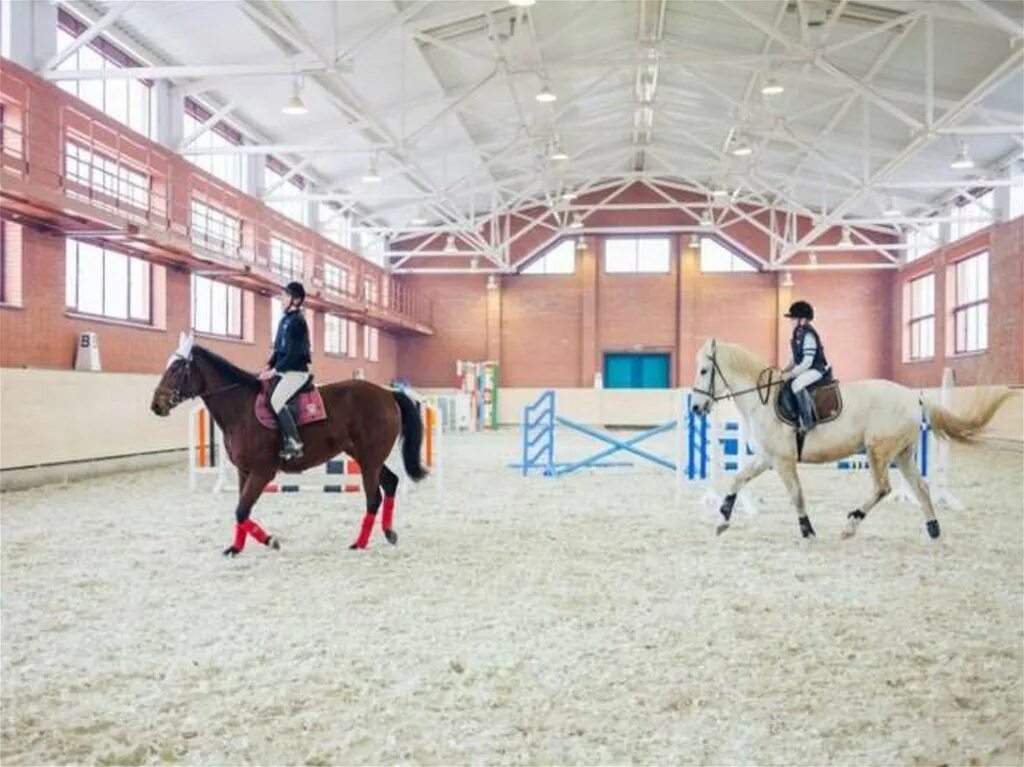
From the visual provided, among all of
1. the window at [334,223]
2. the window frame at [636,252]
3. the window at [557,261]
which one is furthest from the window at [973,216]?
the window at [334,223]

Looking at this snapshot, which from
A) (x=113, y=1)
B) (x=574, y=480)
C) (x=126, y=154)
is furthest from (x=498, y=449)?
(x=113, y=1)

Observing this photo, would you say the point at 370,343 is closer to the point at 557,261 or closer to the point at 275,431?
the point at 557,261

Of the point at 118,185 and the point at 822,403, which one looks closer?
the point at 822,403

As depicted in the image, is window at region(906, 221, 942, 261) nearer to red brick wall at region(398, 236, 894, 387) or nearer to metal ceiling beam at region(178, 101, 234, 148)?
Result: red brick wall at region(398, 236, 894, 387)

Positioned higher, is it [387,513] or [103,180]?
[103,180]

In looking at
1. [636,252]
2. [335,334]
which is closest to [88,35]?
[335,334]

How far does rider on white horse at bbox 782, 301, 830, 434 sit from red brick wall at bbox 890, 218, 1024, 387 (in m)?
11.5

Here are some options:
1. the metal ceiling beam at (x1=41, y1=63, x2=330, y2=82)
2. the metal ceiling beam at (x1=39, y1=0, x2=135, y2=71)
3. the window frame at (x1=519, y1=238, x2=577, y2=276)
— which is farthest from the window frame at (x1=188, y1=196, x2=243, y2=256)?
the window frame at (x1=519, y1=238, x2=577, y2=276)

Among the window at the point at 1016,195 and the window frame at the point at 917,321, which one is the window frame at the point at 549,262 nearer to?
the window frame at the point at 917,321

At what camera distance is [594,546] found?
21.0 ft

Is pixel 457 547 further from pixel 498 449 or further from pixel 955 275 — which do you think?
pixel 955 275

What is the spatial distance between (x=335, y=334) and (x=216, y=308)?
23.1 feet

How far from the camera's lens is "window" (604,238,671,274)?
27312 mm

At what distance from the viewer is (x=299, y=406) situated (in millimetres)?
6102
